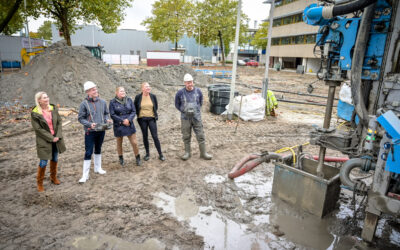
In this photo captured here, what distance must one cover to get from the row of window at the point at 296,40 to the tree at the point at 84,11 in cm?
2493

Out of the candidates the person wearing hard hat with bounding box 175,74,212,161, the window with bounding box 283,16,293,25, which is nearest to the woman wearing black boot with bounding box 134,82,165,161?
the person wearing hard hat with bounding box 175,74,212,161

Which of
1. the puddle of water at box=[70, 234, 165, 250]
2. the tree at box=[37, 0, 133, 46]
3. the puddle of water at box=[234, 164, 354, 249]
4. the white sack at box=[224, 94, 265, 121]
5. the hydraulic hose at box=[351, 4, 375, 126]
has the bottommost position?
the puddle of water at box=[70, 234, 165, 250]

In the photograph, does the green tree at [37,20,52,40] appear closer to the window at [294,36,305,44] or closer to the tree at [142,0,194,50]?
the tree at [142,0,194,50]

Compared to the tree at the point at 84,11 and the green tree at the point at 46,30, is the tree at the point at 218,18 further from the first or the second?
the green tree at the point at 46,30

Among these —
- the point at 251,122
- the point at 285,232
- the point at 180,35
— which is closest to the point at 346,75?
the point at 285,232

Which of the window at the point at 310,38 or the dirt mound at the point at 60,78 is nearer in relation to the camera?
the dirt mound at the point at 60,78

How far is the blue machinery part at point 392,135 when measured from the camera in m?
2.69

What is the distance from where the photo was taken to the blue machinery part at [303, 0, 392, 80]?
122 inches

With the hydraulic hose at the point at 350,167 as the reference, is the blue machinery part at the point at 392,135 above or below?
above

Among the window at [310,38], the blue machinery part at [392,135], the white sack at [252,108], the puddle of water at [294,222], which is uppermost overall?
the window at [310,38]

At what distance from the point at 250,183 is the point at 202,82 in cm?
1485

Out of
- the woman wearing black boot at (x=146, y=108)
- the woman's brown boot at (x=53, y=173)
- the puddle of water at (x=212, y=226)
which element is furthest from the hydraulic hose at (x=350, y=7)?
the woman's brown boot at (x=53, y=173)

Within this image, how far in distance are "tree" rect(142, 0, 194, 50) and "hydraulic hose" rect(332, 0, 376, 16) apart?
37.6 meters

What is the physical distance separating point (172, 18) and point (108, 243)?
39.1 metres
